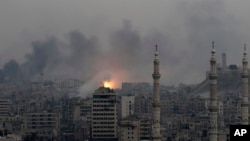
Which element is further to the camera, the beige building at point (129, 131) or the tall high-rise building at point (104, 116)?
the tall high-rise building at point (104, 116)

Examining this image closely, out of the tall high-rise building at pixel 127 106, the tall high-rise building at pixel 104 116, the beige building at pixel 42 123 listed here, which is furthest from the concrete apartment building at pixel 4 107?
the tall high-rise building at pixel 104 116

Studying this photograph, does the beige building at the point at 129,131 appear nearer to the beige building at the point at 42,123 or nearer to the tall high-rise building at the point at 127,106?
the beige building at the point at 42,123

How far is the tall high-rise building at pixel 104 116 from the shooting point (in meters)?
52.7

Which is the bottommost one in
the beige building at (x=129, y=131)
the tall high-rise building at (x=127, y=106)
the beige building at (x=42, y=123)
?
the beige building at (x=129, y=131)

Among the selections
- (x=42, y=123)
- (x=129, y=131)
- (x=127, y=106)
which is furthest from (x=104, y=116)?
(x=127, y=106)

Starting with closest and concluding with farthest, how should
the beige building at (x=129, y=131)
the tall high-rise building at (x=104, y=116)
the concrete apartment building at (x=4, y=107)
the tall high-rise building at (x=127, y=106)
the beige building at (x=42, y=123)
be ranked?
1. the beige building at (x=129, y=131)
2. the tall high-rise building at (x=104, y=116)
3. the beige building at (x=42, y=123)
4. the tall high-rise building at (x=127, y=106)
5. the concrete apartment building at (x=4, y=107)

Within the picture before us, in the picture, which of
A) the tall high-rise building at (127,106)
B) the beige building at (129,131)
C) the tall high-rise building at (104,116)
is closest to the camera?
the beige building at (129,131)

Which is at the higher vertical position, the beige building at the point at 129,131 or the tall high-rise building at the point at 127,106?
the tall high-rise building at the point at 127,106

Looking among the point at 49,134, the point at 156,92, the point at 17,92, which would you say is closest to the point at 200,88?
the point at 17,92

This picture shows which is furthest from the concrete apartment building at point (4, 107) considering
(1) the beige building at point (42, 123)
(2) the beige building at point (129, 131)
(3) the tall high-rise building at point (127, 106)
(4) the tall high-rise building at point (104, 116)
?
(2) the beige building at point (129, 131)

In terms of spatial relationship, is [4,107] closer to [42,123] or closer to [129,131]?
[42,123]

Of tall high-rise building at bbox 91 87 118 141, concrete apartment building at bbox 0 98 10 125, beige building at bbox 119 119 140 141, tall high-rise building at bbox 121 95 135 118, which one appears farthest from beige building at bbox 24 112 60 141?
beige building at bbox 119 119 140 141

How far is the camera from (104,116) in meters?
54.5

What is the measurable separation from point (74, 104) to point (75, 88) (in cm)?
1762
